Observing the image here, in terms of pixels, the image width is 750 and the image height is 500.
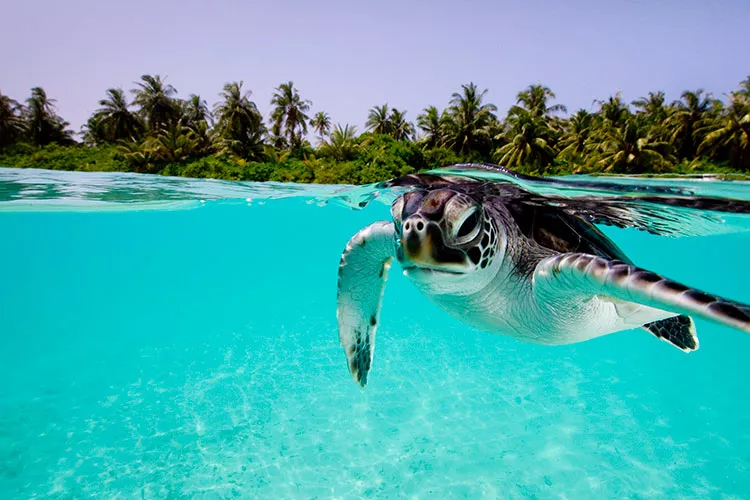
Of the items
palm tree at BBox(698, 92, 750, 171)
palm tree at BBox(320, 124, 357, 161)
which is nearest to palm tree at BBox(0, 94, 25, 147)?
palm tree at BBox(320, 124, 357, 161)

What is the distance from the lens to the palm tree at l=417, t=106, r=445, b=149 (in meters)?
36.1

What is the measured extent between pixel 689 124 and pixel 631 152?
400 inches

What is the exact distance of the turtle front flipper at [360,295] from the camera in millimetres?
3646

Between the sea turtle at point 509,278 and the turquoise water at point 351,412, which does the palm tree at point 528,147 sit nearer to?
the turquoise water at point 351,412

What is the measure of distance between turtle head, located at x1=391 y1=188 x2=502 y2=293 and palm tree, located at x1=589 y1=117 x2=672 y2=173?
30.3m

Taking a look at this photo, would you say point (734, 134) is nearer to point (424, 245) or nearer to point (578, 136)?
point (578, 136)

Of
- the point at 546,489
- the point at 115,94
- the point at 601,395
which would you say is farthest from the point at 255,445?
the point at 115,94

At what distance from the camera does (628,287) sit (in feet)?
7.00

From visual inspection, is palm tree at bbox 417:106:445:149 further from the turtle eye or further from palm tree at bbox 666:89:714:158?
the turtle eye

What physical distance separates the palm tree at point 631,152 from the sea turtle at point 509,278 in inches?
1125

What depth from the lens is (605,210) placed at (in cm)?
643

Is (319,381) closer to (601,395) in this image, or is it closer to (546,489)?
(546,489)

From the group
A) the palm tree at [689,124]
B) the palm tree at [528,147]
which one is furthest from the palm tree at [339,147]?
the palm tree at [689,124]

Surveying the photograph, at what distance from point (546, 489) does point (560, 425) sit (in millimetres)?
1519
